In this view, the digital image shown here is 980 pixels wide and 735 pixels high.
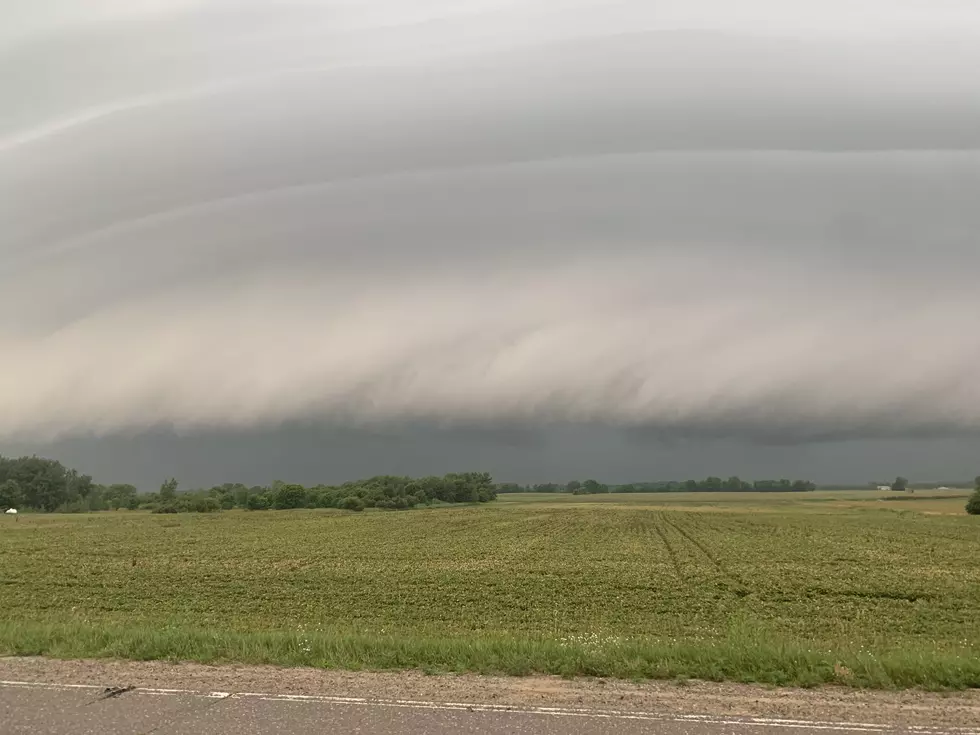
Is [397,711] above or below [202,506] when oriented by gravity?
above

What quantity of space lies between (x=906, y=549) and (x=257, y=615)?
136 feet

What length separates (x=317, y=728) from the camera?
7.02m

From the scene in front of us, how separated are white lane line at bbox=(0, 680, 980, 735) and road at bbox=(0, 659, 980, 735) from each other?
1 centimetres

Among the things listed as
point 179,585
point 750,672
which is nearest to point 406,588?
point 179,585

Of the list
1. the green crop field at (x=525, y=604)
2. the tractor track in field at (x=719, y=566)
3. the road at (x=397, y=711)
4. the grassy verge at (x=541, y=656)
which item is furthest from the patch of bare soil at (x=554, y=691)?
the tractor track in field at (x=719, y=566)

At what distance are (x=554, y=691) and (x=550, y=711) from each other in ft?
2.54

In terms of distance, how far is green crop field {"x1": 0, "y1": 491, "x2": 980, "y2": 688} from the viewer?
31.6 ft

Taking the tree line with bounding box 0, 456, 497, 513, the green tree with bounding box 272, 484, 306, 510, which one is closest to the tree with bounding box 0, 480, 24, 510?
the tree line with bounding box 0, 456, 497, 513

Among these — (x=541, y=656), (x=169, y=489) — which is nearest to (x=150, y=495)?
(x=169, y=489)

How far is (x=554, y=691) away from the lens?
834 centimetres

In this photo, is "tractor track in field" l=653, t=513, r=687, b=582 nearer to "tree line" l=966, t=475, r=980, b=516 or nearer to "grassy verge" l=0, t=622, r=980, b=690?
"grassy verge" l=0, t=622, r=980, b=690

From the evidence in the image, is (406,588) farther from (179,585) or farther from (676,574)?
(676,574)

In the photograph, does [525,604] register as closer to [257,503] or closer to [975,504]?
[975,504]

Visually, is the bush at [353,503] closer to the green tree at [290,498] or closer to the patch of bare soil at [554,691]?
the green tree at [290,498]
